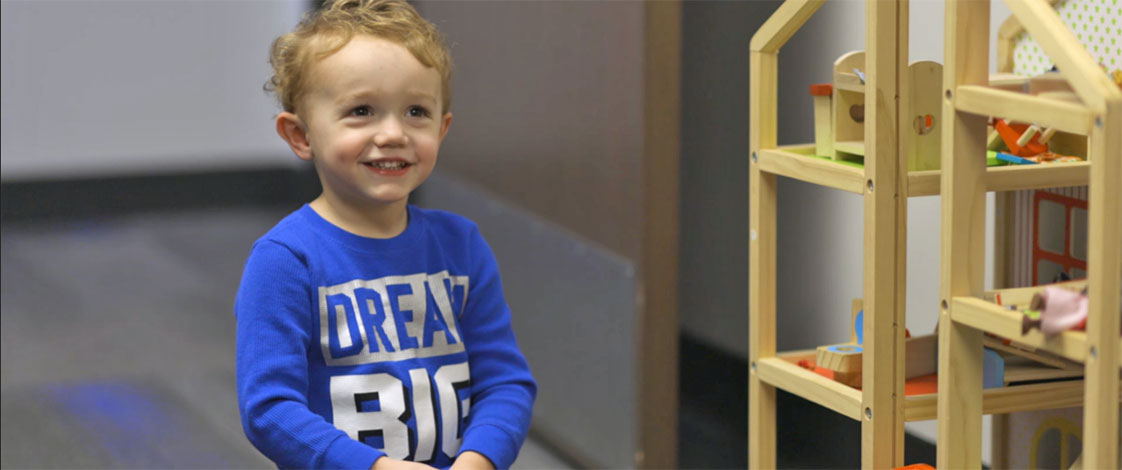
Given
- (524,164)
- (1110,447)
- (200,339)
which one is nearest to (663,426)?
(524,164)

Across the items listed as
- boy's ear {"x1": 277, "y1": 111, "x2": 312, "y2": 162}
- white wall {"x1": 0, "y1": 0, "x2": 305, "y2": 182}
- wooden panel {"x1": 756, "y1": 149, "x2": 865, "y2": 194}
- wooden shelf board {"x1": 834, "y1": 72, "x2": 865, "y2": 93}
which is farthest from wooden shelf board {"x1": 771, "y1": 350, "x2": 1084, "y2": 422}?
white wall {"x1": 0, "y1": 0, "x2": 305, "y2": 182}

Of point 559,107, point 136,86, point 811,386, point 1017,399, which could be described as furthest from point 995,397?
point 136,86

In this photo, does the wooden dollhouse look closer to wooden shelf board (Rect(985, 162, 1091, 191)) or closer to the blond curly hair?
wooden shelf board (Rect(985, 162, 1091, 191))

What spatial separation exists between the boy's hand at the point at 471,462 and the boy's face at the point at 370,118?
0.25 meters

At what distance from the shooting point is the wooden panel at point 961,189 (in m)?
1.11

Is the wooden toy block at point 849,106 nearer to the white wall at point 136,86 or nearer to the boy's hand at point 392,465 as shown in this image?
the boy's hand at point 392,465

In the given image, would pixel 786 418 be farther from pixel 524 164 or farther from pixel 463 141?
pixel 463 141

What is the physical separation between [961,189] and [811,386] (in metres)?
0.33

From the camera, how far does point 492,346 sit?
1229 mm

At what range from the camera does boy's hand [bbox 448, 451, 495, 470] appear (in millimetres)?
1135

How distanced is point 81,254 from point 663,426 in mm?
2674

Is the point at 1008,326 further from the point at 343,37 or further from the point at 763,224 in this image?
the point at 343,37

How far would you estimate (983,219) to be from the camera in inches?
44.9

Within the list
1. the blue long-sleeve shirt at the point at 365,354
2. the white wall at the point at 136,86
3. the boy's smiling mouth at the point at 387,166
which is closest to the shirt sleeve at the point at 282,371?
the blue long-sleeve shirt at the point at 365,354
